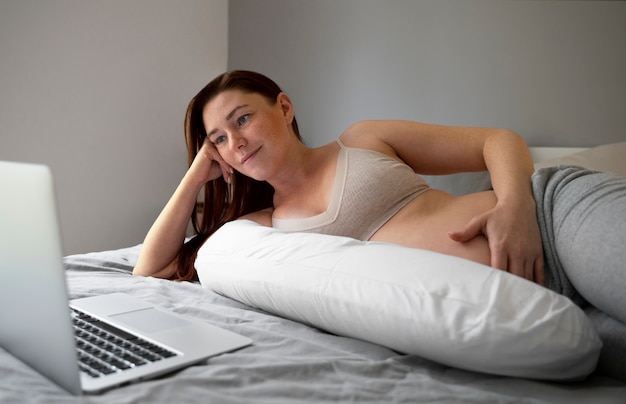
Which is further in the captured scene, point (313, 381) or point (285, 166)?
point (285, 166)

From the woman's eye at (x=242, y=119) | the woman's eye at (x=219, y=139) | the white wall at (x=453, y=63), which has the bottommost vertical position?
the woman's eye at (x=219, y=139)

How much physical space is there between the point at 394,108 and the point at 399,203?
1240mm

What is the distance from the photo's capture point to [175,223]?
66.3 inches

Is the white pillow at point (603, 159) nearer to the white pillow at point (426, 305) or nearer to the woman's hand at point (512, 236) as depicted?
the woman's hand at point (512, 236)

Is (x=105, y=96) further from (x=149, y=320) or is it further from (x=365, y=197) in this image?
(x=149, y=320)

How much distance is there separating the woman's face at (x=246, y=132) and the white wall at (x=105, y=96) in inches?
55.8

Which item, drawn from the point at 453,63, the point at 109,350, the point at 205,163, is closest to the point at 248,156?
the point at 205,163

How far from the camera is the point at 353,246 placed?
103 centimetres

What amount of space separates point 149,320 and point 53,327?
34 centimetres

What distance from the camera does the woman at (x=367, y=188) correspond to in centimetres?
113

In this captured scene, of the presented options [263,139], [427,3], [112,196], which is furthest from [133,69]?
[263,139]

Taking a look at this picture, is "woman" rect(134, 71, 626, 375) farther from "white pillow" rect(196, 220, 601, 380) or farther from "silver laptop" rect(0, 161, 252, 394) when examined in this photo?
"silver laptop" rect(0, 161, 252, 394)

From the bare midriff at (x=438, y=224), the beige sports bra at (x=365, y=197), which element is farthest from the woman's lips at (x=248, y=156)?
the bare midriff at (x=438, y=224)

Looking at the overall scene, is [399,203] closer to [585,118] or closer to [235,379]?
[235,379]
